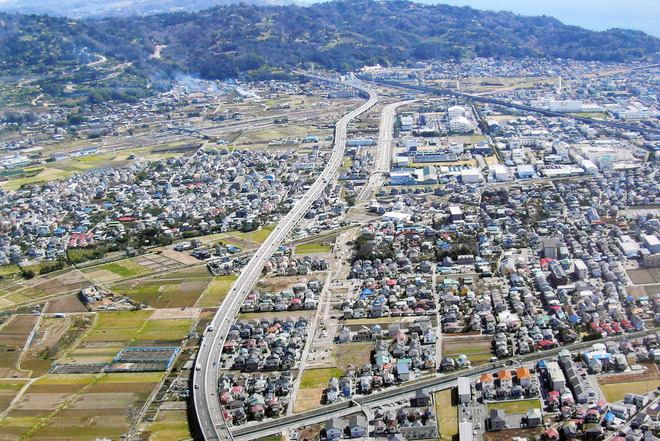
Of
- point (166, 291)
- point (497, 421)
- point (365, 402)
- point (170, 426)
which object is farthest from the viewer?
→ point (166, 291)

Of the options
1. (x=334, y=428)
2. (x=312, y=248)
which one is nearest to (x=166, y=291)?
(x=312, y=248)

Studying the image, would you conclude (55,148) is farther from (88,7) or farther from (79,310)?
(88,7)

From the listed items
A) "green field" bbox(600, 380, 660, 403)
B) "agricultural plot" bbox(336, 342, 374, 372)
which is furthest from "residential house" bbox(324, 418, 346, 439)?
"green field" bbox(600, 380, 660, 403)

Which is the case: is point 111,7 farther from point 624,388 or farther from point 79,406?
point 624,388

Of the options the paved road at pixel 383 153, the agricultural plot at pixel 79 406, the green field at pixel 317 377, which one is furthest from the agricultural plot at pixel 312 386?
the paved road at pixel 383 153

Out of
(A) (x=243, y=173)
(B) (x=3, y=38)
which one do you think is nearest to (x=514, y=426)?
(A) (x=243, y=173)

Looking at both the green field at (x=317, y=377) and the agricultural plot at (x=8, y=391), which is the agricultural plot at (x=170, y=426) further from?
the agricultural plot at (x=8, y=391)
